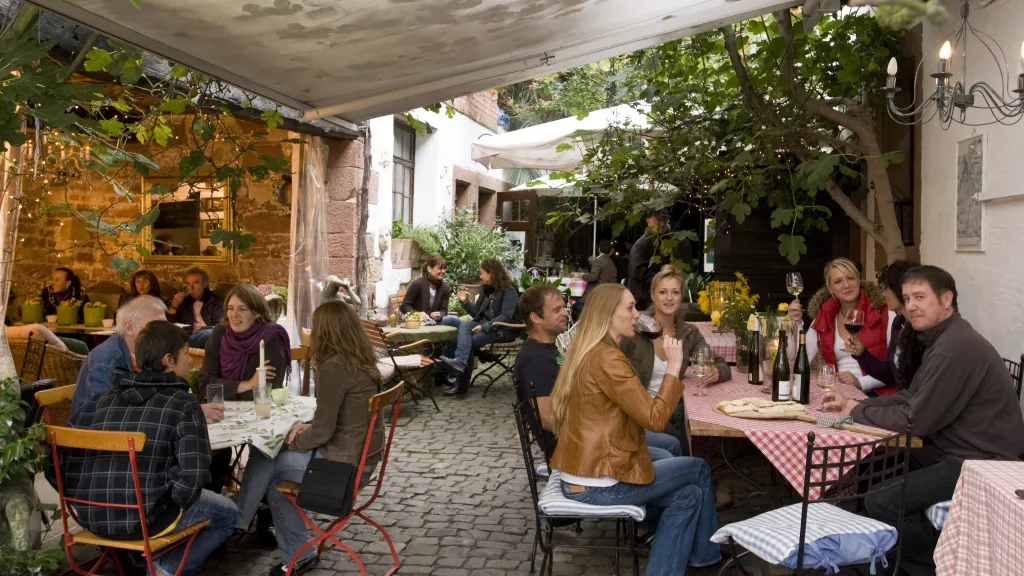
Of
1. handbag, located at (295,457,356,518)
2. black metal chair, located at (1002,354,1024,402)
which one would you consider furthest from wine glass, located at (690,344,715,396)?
handbag, located at (295,457,356,518)

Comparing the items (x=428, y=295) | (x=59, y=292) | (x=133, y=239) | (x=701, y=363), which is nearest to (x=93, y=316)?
(x=59, y=292)

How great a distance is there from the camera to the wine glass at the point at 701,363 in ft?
13.1

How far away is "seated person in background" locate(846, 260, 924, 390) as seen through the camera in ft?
12.9

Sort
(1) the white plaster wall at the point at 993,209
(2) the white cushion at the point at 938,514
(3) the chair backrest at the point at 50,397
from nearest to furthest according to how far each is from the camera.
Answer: (2) the white cushion at the point at 938,514
(3) the chair backrest at the point at 50,397
(1) the white plaster wall at the point at 993,209

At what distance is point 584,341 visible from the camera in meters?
3.25

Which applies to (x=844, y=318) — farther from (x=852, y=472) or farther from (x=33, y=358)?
(x=33, y=358)

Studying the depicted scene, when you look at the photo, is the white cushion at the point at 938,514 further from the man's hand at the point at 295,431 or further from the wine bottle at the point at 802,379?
the man's hand at the point at 295,431

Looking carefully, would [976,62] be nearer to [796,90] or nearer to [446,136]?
[796,90]

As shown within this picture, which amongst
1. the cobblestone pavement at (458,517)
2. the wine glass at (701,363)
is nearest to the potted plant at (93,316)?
the cobblestone pavement at (458,517)

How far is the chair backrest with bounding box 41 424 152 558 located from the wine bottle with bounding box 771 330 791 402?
2640mm

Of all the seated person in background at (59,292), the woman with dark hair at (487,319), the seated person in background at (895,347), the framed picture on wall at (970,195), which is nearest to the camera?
the seated person in background at (895,347)

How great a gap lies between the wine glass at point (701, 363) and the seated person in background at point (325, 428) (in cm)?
151

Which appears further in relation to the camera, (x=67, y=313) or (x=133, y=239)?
(x=133, y=239)

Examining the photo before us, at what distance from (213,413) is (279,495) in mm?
472
